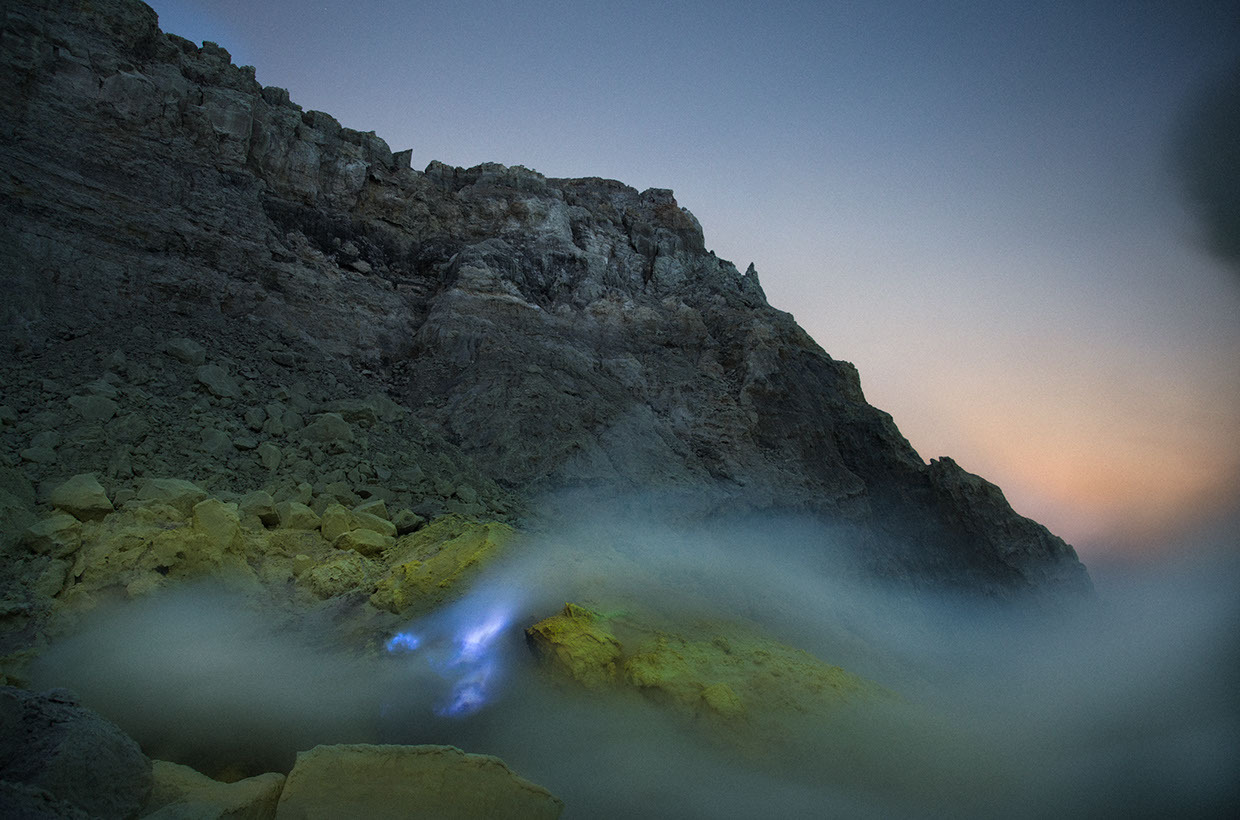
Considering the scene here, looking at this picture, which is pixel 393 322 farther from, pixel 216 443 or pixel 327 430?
pixel 216 443

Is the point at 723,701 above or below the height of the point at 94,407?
below

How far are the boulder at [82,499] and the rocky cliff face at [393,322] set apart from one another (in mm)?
697

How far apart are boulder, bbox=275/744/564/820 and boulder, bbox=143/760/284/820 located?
0.14 m

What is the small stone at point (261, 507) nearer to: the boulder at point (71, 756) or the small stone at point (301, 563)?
the small stone at point (301, 563)

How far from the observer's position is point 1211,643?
9219 mm

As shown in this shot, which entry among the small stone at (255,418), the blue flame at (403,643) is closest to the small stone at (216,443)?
the small stone at (255,418)

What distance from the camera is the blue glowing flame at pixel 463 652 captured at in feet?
20.9

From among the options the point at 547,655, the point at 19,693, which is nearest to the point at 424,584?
the point at 547,655

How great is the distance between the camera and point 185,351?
10.7 metres

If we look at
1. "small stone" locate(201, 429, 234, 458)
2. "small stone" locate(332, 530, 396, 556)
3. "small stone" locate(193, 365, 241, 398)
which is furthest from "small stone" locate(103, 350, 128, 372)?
"small stone" locate(332, 530, 396, 556)

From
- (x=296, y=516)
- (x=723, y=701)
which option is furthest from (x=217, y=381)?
(x=723, y=701)

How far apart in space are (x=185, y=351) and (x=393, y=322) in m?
5.31

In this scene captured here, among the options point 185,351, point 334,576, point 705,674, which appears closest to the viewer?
point 705,674

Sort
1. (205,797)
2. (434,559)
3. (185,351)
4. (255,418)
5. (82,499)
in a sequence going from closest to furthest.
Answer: (205,797), (82,499), (434,559), (255,418), (185,351)
